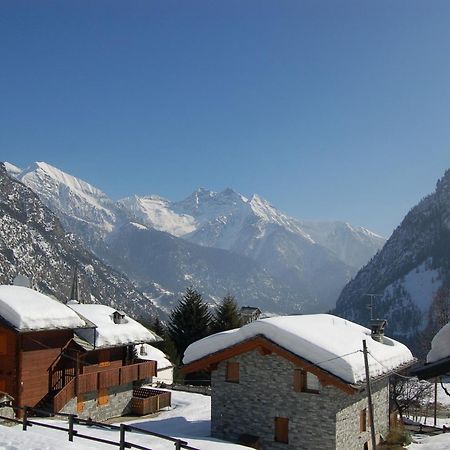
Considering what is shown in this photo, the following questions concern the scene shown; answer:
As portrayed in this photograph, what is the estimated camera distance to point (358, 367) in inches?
930

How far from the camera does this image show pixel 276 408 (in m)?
25.5

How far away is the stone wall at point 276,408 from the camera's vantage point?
79.5 ft

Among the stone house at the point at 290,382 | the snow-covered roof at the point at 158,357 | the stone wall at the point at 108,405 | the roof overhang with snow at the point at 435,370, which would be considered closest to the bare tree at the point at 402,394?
the stone house at the point at 290,382

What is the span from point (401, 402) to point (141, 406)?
2001 centimetres

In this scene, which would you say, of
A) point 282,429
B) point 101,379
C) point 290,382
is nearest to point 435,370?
point 290,382

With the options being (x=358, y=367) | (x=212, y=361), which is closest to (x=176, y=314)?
(x=212, y=361)

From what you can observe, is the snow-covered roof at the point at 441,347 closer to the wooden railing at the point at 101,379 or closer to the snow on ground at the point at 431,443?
the snow on ground at the point at 431,443

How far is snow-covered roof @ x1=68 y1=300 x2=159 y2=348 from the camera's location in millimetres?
34062

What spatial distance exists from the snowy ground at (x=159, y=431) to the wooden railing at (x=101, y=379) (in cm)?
262

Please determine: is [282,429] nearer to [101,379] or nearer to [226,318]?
[101,379]

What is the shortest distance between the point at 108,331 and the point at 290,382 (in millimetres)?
14879

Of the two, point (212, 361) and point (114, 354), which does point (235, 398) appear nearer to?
point (212, 361)

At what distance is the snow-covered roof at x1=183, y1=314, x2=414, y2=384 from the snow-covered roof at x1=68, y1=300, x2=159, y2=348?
862 cm

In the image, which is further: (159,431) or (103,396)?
(103,396)
